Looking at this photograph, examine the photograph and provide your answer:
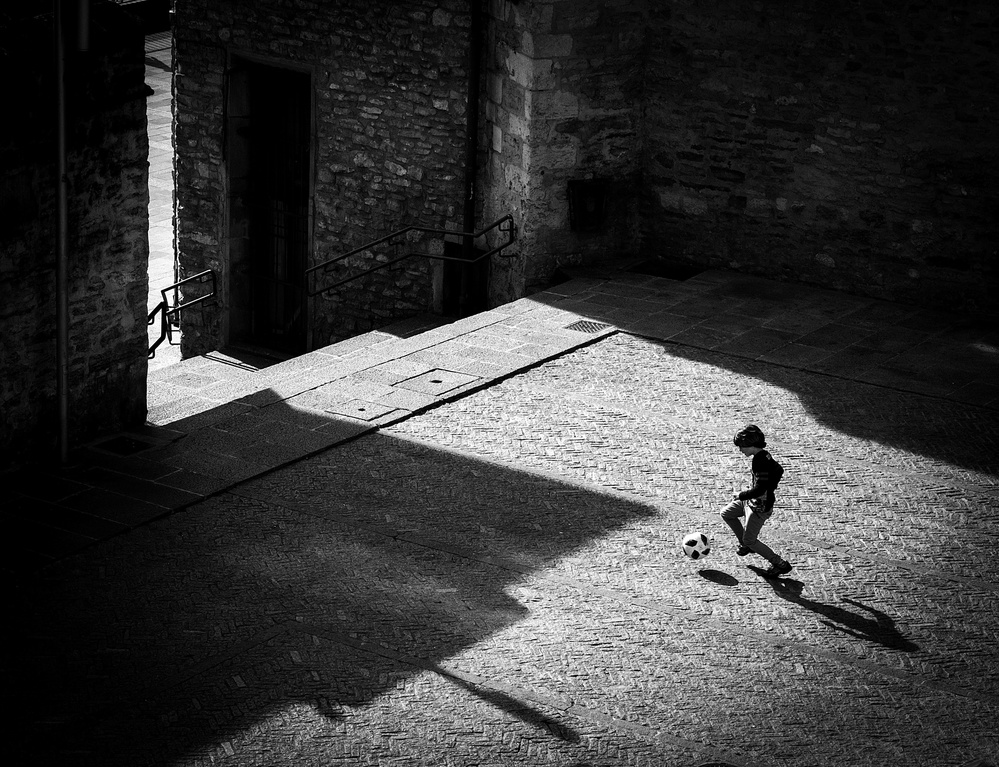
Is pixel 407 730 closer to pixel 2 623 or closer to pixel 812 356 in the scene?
pixel 2 623

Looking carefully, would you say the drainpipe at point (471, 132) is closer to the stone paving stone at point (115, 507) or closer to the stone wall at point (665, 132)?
the stone wall at point (665, 132)

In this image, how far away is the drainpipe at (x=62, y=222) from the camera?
862 centimetres

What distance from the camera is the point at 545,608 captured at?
7.39 metres

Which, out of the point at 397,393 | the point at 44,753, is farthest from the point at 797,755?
the point at 397,393

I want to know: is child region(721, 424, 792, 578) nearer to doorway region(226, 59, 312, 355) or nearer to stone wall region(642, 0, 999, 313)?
stone wall region(642, 0, 999, 313)

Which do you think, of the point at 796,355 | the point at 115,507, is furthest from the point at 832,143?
the point at 115,507

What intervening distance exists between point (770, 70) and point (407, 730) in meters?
8.75

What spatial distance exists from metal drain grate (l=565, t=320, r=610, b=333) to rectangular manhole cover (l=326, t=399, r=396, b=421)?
2.52 m

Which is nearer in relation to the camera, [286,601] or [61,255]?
[286,601]

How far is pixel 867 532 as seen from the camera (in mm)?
8422

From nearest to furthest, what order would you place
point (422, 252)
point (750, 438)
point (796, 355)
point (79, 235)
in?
point (750, 438)
point (79, 235)
point (796, 355)
point (422, 252)

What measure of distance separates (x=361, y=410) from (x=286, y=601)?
2.99 meters

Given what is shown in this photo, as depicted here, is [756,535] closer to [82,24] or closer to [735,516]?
[735,516]

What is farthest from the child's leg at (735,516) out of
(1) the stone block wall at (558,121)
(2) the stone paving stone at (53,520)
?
(1) the stone block wall at (558,121)
